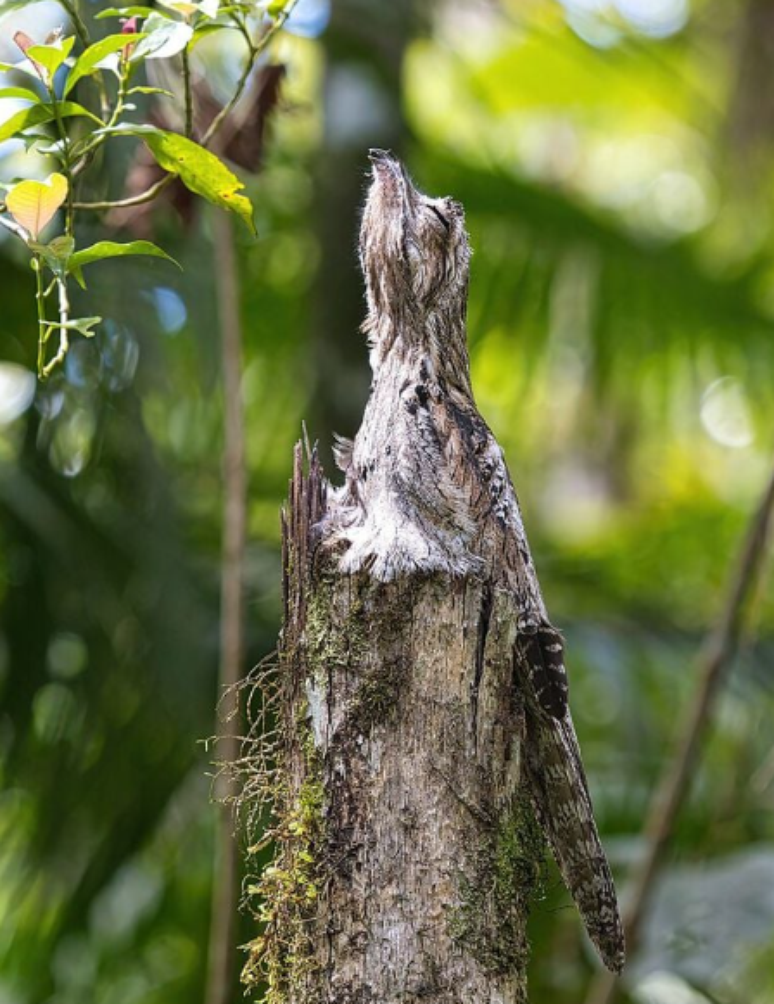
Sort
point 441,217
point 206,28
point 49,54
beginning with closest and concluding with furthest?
point 49,54
point 206,28
point 441,217

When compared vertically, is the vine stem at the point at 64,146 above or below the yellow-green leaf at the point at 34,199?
above

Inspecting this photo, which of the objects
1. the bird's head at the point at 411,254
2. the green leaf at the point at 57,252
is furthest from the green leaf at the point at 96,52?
the bird's head at the point at 411,254

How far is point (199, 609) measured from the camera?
2793 mm

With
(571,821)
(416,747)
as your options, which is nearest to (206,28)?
(416,747)

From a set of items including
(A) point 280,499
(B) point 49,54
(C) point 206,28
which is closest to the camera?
(B) point 49,54

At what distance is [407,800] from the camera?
3.31 feet

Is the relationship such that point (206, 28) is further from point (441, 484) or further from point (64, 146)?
point (441, 484)

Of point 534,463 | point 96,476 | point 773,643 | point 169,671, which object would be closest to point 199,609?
point 169,671

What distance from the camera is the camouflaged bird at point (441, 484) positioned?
3.42 ft

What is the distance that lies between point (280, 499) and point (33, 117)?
7.98 ft

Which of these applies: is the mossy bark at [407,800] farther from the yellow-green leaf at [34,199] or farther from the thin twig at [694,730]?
the thin twig at [694,730]

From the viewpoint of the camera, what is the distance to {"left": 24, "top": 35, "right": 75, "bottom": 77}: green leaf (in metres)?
0.96

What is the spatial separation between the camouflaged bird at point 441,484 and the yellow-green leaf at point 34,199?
287mm

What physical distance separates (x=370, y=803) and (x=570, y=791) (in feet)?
0.53
